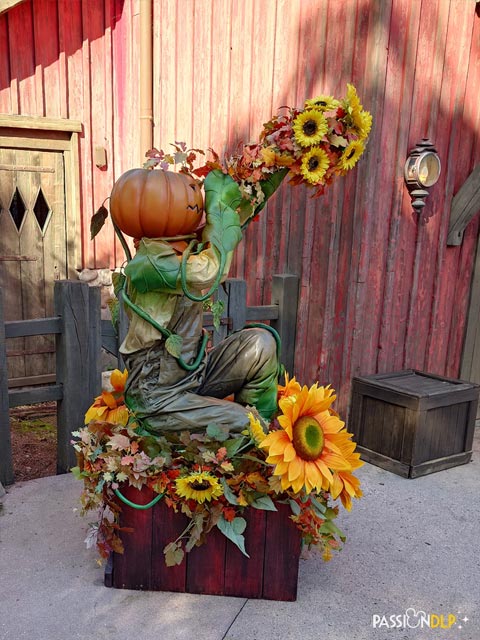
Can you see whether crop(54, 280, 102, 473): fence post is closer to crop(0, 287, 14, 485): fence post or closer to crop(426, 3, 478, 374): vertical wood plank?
crop(0, 287, 14, 485): fence post

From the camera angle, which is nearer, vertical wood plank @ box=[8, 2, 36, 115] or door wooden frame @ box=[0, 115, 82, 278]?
vertical wood plank @ box=[8, 2, 36, 115]

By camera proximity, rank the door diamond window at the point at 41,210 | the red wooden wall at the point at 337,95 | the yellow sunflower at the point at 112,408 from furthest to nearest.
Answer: the door diamond window at the point at 41,210, the red wooden wall at the point at 337,95, the yellow sunflower at the point at 112,408

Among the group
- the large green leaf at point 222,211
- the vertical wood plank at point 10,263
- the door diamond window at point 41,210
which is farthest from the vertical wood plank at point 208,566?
the door diamond window at point 41,210

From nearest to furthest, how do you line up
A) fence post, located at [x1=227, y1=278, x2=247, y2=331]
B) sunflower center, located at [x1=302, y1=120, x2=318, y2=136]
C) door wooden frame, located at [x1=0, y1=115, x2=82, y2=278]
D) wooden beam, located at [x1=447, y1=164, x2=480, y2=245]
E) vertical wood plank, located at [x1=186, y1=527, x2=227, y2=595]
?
sunflower center, located at [x1=302, y1=120, x2=318, y2=136] < vertical wood plank, located at [x1=186, y1=527, x2=227, y2=595] < fence post, located at [x1=227, y1=278, x2=247, y2=331] < wooden beam, located at [x1=447, y1=164, x2=480, y2=245] < door wooden frame, located at [x1=0, y1=115, x2=82, y2=278]

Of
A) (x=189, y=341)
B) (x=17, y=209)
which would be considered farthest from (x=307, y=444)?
(x=17, y=209)

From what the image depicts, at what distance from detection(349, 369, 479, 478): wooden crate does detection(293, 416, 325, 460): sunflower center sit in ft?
5.52

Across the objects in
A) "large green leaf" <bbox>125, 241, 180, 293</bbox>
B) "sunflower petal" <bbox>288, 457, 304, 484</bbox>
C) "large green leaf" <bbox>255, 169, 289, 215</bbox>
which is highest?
"large green leaf" <bbox>255, 169, 289, 215</bbox>

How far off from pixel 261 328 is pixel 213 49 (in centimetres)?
327

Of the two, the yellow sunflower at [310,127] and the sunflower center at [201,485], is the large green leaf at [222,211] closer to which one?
the yellow sunflower at [310,127]

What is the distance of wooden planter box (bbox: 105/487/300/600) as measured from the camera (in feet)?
7.52

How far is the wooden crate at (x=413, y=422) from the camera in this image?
12.2 ft

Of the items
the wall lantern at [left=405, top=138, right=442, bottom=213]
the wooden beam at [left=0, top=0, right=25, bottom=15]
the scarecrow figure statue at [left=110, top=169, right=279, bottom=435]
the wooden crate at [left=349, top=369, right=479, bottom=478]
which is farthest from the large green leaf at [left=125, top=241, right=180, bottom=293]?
the wooden beam at [left=0, top=0, right=25, bottom=15]

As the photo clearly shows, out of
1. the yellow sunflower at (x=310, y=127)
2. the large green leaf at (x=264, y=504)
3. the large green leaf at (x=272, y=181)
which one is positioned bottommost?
the large green leaf at (x=264, y=504)

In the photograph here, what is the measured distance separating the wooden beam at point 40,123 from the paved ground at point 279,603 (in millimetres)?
3463
